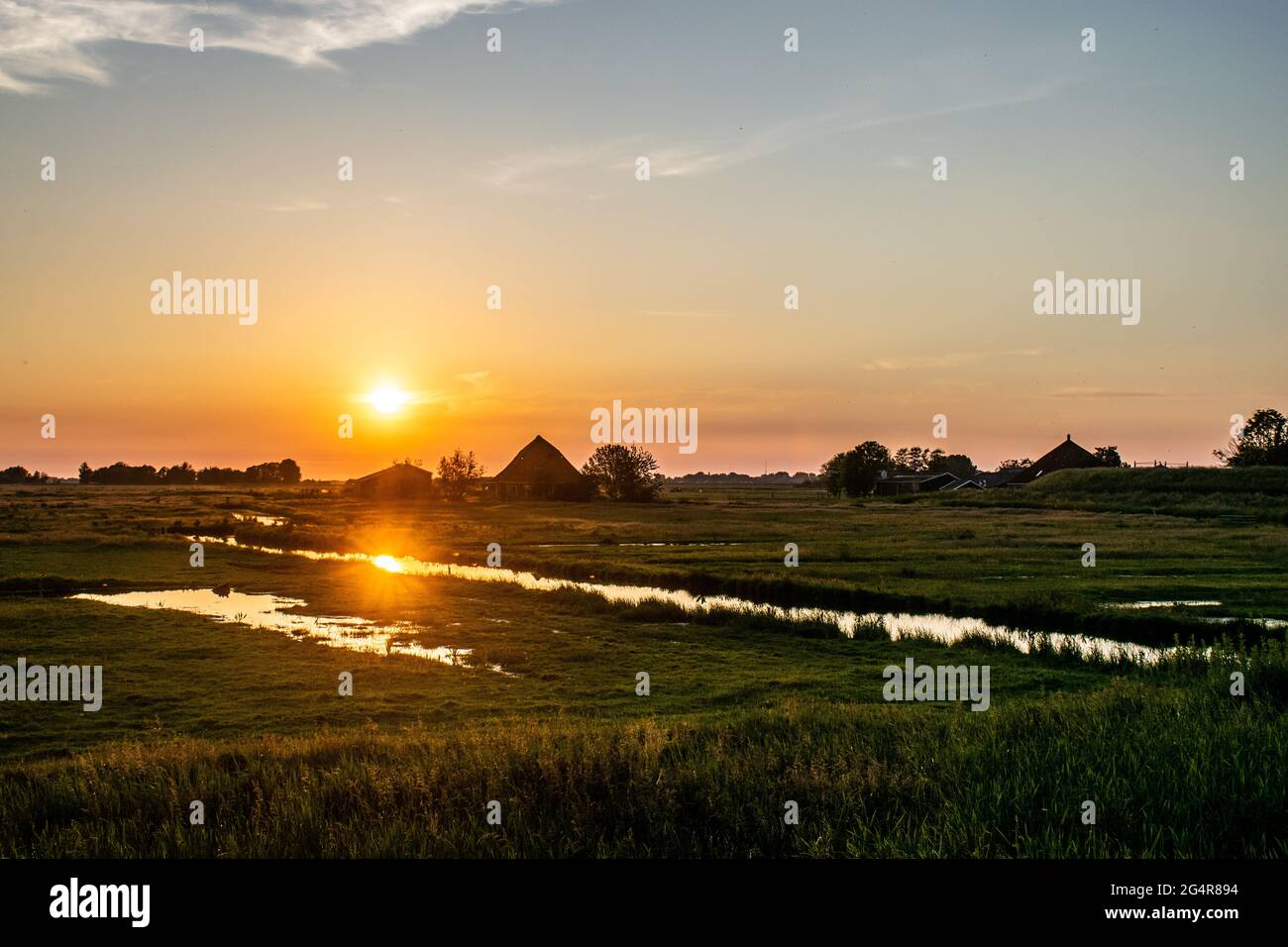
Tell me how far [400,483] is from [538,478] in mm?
18057

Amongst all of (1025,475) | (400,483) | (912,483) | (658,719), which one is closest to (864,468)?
(912,483)

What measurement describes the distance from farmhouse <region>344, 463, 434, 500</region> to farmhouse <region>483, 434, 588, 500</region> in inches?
337

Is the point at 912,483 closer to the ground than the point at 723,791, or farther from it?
farther from it

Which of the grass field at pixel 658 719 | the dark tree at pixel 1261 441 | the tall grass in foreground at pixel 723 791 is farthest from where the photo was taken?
the dark tree at pixel 1261 441

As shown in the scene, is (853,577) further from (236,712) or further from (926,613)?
(236,712)

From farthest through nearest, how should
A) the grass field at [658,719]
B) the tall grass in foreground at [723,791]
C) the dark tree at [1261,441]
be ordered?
1. the dark tree at [1261,441]
2. the grass field at [658,719]
3. the tall grass in foreground at [723,791]

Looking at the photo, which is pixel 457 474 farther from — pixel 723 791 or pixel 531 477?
pixel 723 791

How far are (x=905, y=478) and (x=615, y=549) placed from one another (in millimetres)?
95715

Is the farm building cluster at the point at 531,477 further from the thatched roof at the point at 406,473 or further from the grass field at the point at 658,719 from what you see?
the grass field at the point at 658,719

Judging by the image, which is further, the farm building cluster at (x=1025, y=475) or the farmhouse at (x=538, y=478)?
the farm building cluster at (x=1025, y=475)

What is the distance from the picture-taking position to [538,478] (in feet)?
386

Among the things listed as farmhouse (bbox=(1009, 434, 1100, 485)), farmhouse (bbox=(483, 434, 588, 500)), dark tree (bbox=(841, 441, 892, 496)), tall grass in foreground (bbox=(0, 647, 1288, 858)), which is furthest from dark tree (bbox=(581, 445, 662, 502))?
tall grass in foreground (bbox=(0, 647, 1288, 858))

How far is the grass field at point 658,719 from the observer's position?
26.5 feet

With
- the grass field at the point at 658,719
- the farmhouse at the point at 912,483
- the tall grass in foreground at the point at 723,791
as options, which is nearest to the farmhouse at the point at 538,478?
the farmhouse at the point at 912,483
